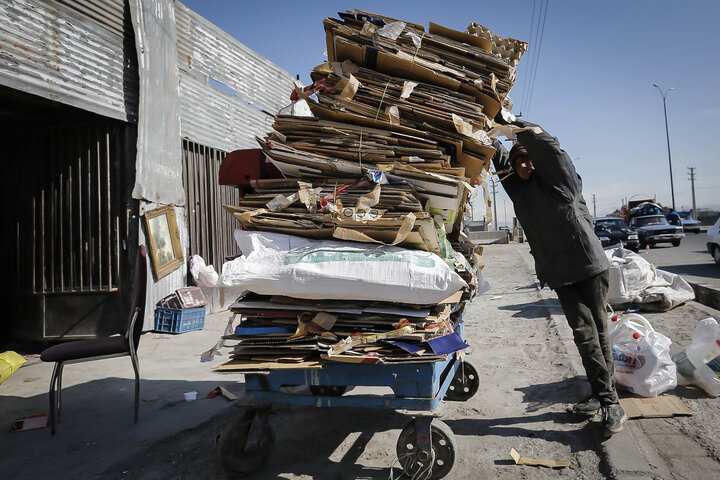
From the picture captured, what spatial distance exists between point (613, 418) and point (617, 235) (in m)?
19.5

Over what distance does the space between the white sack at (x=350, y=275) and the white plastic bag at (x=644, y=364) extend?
207cm

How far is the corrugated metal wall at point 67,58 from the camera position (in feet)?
16.1

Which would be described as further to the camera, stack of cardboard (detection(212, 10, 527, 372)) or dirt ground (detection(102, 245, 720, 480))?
dirt ground (detection(102, 245, 720, 480))

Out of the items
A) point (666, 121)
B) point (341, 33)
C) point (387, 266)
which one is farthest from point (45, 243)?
point (666, 121)

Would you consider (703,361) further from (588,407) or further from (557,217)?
(557,217)

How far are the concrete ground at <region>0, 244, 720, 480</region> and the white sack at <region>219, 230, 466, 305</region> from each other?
1098 mm

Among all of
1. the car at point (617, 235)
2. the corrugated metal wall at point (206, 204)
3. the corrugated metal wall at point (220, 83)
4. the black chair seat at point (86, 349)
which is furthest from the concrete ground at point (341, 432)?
the car at point (617, 235)

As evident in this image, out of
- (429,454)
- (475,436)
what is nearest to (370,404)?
(429,454)

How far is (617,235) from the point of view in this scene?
64.9ft

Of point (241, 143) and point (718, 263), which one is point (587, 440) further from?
point (718, 263)

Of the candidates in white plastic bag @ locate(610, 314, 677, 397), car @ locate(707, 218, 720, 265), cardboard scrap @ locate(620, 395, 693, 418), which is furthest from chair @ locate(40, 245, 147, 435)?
car @ locate(707, 218, 720, 265)

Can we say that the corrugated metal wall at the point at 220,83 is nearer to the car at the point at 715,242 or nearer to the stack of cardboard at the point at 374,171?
the stack of cardboard at the point at 374,171

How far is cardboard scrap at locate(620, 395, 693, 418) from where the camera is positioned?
320cm

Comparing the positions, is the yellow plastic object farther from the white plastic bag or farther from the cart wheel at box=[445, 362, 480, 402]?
the white plastic bag
